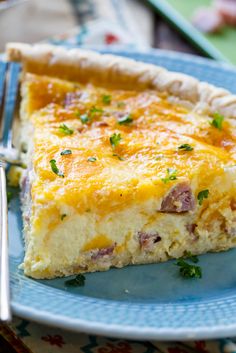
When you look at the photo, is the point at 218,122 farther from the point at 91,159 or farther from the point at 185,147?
the point at 91,159

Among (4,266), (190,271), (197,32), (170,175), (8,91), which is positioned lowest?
(190,271)

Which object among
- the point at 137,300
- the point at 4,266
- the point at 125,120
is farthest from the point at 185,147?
the point at 4,266

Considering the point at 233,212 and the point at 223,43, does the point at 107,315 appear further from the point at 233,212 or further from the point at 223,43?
the point at 223,43

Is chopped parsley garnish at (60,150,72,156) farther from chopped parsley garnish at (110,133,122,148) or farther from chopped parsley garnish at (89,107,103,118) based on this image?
chopped parsley garnish at (89,107,103,118)

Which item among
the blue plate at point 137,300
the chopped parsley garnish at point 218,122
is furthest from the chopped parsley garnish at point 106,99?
the blue plate at point 137,300

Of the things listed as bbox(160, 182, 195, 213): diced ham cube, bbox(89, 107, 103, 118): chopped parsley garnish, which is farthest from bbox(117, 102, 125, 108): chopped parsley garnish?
bbox(160, 182, 195, 213): diced ham cube

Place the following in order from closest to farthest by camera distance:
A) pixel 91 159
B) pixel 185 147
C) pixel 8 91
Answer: pixel 91 159 → pixel 185 147 → pixel 8 91

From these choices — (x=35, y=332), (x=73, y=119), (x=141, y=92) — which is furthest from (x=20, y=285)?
(x=141, y=92)

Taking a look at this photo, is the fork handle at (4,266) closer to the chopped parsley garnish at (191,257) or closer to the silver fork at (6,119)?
the silver fork at (6,119)
